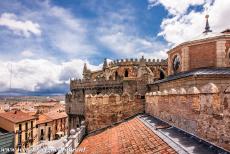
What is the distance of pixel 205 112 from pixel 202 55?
485 inches

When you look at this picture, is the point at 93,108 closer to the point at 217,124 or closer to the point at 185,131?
the point at 185,131

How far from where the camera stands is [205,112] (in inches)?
233

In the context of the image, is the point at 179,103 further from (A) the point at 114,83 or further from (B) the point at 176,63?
(A) the point at 114,83

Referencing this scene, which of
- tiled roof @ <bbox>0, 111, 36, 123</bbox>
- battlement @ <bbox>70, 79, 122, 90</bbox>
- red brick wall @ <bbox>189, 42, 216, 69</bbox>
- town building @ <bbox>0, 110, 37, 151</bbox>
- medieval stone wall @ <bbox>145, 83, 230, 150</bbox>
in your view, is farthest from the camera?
tiled roof @ <bbox>0, 111, 36, 123</bbox>

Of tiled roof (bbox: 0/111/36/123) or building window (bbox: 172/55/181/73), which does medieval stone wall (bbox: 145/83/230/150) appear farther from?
tiled roof (bbox: 0/111/36/123)

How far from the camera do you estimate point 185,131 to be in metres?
7.27

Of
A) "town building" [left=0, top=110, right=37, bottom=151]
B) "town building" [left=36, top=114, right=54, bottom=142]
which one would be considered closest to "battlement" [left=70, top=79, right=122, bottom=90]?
"town building" [left=0, top=110, right=37, bottom=151]

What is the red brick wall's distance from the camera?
16.8m

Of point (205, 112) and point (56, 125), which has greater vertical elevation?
point (205, 112)

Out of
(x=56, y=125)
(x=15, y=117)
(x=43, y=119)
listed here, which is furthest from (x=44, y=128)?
(x=15, y=117)

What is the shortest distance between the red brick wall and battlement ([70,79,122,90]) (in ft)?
45.8

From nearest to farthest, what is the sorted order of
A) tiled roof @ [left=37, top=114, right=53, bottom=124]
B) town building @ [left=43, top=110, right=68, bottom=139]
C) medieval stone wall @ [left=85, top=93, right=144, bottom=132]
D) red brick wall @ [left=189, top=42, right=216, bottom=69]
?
→ medieval stone wall @ [left=85, top=93, right=144, bottom=132] → red brick wall @ [left=189, top=42, right=216, bottom=69] → tiled roof @ [left=37, top=114, right=53, bottom=124] → town building @ [left=43, top=110, right=68, bottom=139]

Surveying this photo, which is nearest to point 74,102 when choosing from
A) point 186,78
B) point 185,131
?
point 186,78

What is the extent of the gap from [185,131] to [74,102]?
27.2 meters
